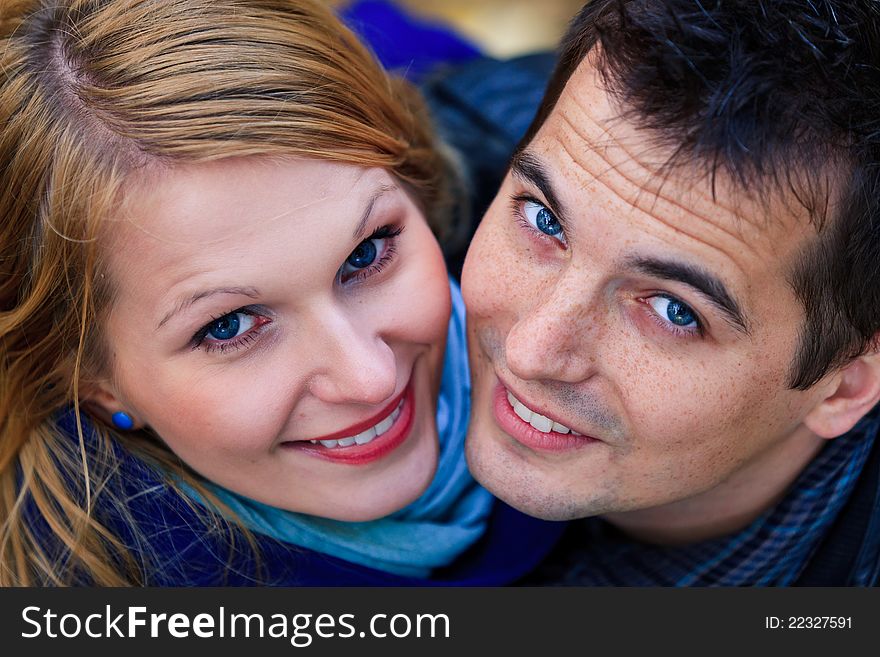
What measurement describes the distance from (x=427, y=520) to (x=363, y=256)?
662mm

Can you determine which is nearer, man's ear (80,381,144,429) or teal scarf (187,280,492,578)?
man's ear (80,381,144,429)

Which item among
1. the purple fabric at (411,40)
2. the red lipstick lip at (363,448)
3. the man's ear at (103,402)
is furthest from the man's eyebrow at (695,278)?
the purple fabric at (411,40)

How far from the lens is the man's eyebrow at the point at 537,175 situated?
167cm

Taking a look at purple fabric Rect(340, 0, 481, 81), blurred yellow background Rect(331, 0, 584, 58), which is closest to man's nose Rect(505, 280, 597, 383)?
purple fabric Rect(340, 0, 481, 81)

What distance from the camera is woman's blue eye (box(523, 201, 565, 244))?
175 centimetres

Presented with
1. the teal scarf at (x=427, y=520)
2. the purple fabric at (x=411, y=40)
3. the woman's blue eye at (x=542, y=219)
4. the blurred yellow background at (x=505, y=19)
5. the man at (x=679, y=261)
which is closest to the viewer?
the man at (x=679, y=261)

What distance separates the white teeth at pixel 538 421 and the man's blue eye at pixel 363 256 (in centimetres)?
38

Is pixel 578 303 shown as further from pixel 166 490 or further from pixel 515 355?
pixel 166 490

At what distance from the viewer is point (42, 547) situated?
1.93m

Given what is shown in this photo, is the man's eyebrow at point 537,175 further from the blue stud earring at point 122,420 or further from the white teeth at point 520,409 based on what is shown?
the blue stud earring at point 122,420

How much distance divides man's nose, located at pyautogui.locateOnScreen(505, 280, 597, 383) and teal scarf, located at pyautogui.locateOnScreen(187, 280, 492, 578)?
563mm

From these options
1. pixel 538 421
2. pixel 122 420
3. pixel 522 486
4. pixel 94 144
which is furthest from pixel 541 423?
pixel 94 144

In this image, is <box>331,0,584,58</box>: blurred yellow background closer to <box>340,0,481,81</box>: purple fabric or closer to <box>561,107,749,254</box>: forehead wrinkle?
<box>340,0,481,81</box>: purple fabric

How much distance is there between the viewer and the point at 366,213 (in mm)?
1744
